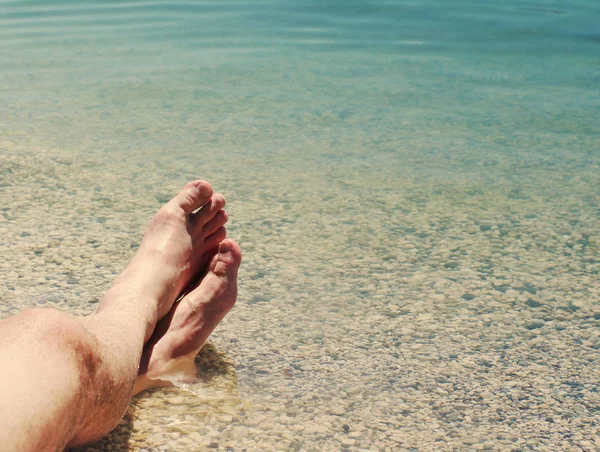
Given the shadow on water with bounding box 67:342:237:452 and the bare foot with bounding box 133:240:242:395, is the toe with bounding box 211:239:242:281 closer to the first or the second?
the bare foot with bounding box 133:240:242:395

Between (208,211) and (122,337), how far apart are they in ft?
2.21

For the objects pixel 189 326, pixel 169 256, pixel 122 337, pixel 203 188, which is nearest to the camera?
pixel 122 337

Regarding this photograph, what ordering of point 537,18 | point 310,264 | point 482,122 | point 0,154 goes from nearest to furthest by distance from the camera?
point 310,264, point 0,154, point 482,122, point 537,18

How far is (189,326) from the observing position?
1853 mm

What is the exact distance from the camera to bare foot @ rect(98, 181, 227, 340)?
1785 millimetres


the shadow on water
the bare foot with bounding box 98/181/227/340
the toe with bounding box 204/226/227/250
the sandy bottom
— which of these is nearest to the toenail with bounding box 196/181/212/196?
the bare foot with bounding box 98/181/227/340

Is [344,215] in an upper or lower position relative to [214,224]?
lower

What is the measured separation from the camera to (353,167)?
3328mm

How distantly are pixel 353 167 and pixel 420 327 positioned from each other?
1389mm

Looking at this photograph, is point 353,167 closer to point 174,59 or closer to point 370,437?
point 370,437

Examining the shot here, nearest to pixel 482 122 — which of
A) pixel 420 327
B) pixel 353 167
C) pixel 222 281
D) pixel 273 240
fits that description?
pixel 353 167

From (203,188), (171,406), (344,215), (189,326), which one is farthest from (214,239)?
(344,215)

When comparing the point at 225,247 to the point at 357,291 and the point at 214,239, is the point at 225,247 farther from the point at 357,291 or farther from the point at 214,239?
the point at 357,291

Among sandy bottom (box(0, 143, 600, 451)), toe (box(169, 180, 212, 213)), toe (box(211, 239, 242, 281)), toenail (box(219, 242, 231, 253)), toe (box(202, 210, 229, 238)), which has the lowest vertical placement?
sandy bottom (box(0, 143, 600, 451))
